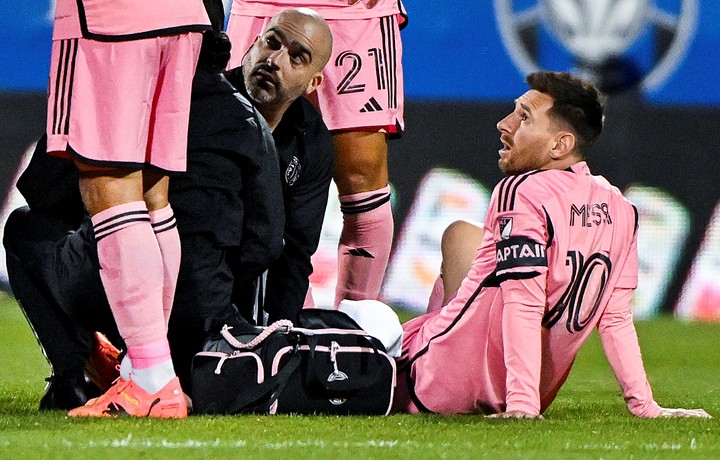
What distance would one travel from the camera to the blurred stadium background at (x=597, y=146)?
22.6 feet

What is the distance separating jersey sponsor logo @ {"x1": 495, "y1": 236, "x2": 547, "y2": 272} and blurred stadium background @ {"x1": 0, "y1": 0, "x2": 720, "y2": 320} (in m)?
3.76

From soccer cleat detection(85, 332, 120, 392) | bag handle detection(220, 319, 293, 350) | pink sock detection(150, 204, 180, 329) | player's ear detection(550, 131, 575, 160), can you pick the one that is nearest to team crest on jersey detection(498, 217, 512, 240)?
player's ear detection(550, 131, 575, 160)

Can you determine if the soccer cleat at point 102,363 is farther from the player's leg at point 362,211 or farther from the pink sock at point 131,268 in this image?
the player's leg at point 362,211

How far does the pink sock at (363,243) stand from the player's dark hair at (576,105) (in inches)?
44.6

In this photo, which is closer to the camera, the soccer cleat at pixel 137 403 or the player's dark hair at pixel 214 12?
the soccer cleat at pixel 137 403

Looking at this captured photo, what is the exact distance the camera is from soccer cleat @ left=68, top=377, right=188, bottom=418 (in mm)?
3148

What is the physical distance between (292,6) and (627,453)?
222 centimetres

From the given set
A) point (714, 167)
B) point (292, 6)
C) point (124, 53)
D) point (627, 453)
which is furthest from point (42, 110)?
point (627, 453)

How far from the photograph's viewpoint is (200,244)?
11.4ft

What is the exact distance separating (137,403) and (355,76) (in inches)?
64.6

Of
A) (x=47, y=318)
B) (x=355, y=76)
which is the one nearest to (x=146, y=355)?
(x=47, y=318)

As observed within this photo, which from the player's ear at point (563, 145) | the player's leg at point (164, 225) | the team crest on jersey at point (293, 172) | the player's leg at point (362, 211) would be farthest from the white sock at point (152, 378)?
the player's leg at point (362, 211)

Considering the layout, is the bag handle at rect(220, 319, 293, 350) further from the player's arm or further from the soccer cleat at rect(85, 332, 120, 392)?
the player's arm

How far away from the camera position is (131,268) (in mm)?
3166
